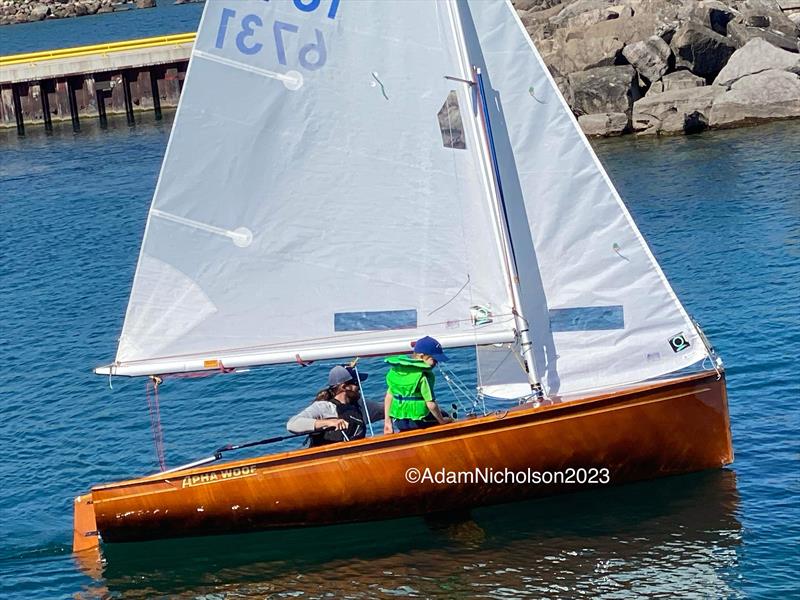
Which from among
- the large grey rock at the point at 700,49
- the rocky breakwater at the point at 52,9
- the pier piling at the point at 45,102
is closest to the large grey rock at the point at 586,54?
the large grey rock at the point at 700,49

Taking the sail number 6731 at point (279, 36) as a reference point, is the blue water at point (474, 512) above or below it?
below

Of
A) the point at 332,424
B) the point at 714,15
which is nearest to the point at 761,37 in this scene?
the point at 714,15

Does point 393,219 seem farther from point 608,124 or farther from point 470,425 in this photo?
point 608,124

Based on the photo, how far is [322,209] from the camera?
16.2m

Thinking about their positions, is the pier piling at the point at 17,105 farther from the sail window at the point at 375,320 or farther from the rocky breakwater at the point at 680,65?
the sail window at the point at 375,320

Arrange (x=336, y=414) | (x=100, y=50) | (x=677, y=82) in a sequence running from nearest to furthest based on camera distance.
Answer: (x=336, y=414) → (x=677, y=82) → (x=100, y=50)

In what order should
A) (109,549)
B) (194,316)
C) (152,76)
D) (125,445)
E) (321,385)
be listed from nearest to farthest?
1. (194,316)
2. (109,549)
3. (125,445)
4. (321,385)
5. (152,76)

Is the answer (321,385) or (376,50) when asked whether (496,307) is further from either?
(321,385)

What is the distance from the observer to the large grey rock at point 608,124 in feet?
140

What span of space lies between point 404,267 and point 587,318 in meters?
2.52

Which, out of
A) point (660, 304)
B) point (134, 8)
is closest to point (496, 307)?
point (660, 304)

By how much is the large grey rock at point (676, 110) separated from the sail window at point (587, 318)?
27035 mm

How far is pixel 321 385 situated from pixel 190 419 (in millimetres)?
2585

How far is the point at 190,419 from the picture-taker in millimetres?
22500
